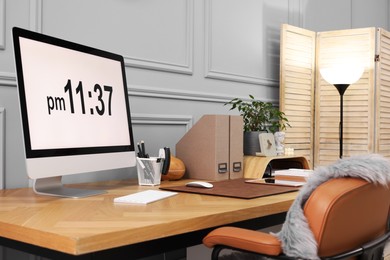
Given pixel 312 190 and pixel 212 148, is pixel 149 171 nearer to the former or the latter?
pixel 212 148

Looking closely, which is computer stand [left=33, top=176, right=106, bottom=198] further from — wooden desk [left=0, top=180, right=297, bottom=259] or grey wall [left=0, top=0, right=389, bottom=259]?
grey wall [left=0, top=0, right=389, bottom=259]

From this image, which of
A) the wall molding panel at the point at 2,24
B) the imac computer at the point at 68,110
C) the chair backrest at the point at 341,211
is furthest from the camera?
the wall molding panel at the point at 2,24

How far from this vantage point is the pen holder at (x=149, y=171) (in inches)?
79.4

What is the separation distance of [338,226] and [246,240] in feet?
0.77

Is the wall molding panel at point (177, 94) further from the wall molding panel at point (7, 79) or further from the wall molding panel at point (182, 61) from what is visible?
the wall molding panel at point (7, 79)

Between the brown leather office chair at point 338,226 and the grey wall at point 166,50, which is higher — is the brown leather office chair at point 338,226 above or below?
below

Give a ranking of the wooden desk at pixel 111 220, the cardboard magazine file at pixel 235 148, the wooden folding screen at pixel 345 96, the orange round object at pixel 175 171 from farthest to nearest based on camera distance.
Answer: the wooden folding screen at pixel 345 96, the cardboard magazine file at pixel 235 148, the orange round object at pixel 175 171, the wooden desk at pixel 111 220

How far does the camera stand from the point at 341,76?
317 cm

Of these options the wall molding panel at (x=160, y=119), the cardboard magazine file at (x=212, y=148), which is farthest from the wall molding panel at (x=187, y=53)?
the cardboard magazine file at (x=212, y=148)

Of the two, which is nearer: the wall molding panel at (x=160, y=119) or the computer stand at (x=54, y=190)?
the computer stand at (x=54, y=190)

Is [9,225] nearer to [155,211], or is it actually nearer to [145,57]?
[155,211]

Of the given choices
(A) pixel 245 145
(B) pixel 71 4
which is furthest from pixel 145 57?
(A) pixel 245 145

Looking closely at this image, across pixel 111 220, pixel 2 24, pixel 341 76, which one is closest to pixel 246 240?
pixel 111 220

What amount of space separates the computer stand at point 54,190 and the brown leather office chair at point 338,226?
522 millimetres
